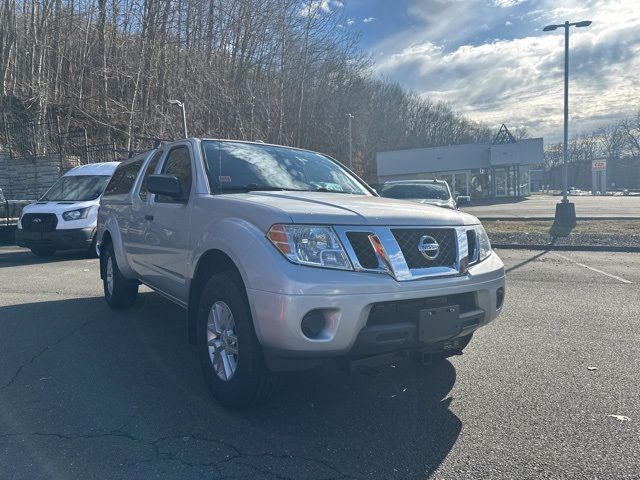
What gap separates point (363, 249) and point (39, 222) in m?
10.5

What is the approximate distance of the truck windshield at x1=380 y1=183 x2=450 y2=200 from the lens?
1288 centimetres

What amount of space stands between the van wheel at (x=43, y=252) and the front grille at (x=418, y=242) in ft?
34.0


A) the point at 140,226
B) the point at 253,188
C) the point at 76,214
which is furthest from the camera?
the point at 76,214

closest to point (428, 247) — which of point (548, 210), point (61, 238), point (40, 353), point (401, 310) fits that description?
point (401, 310)

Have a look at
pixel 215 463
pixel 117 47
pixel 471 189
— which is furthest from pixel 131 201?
pixel 471 189

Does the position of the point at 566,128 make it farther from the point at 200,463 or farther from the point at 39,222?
the point at 200,463

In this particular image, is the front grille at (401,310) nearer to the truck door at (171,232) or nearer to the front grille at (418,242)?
the front grille at (418,242)

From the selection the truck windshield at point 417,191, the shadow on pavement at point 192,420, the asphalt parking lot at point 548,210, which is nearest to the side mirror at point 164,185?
the shadow on pavement at point 192,420

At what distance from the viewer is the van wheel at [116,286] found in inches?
248

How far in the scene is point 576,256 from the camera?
39.7 ft

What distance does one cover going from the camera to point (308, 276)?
3018mm

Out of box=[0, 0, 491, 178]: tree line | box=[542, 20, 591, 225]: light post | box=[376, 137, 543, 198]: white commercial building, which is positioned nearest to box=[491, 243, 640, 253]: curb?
box=[542, 20, 591, 225]: light post

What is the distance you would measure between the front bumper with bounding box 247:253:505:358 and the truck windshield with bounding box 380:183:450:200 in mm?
9745

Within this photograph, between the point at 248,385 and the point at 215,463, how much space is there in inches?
20.9
